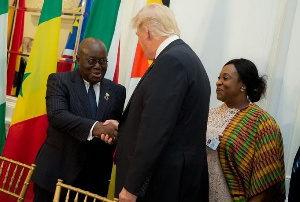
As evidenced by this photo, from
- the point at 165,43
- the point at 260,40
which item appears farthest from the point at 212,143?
the point at 260,40

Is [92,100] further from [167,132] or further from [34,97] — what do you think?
[167,132]

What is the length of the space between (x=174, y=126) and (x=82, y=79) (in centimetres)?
87

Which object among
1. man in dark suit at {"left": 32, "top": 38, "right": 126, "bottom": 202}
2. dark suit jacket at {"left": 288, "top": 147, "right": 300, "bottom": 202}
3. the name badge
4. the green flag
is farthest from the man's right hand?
the green flag

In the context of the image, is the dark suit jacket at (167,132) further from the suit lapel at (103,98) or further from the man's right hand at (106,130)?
the suit lapel at (103,98)

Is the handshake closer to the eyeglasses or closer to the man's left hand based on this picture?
the eyeglasses

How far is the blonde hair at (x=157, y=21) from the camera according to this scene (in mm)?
1566

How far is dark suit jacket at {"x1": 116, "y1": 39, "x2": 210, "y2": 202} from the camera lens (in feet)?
4.60

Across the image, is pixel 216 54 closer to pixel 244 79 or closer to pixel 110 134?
pixel 244 79

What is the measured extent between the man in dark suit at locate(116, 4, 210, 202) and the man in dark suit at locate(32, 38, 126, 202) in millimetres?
419

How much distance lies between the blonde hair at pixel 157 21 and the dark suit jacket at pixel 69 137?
2.09 feet

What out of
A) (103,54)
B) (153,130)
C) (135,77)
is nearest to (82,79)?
(103,54)

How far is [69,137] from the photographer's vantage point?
6.71 feet

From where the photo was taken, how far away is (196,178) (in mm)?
1575

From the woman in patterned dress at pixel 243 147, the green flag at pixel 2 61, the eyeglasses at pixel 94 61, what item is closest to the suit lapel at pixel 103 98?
the eyeglasses at pixel 94 61
